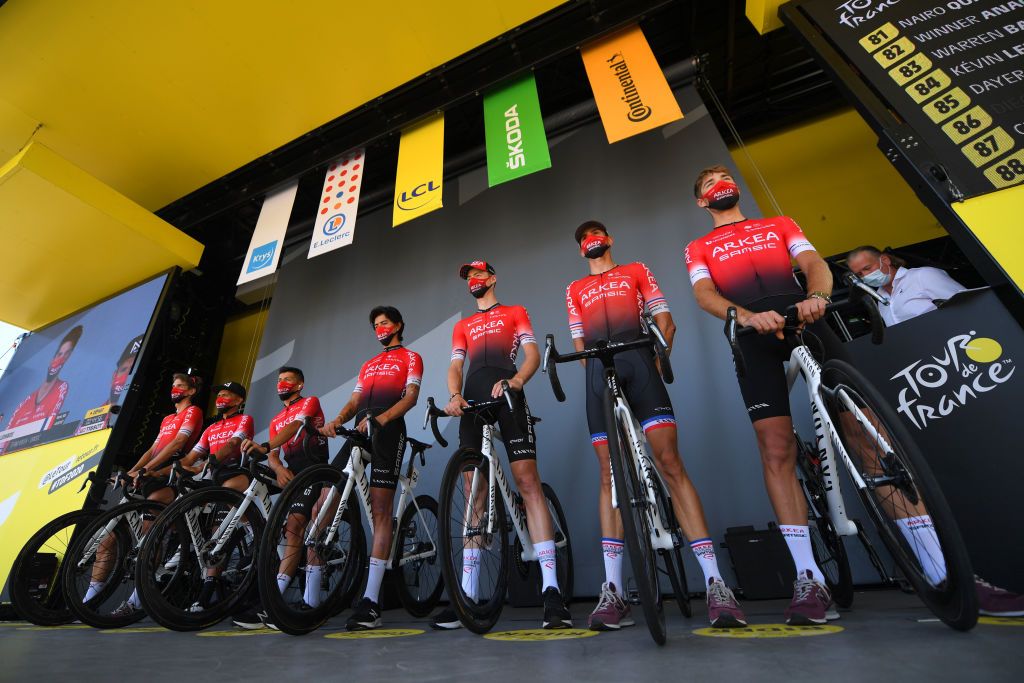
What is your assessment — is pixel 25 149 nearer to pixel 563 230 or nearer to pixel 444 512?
pixel 563 230

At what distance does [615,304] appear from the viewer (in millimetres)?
2336

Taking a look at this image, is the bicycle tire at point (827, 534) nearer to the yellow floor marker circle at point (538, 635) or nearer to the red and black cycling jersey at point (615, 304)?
the red and black cycling jersey at point (615, 304)

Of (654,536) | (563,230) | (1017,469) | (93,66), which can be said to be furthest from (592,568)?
(93,66)

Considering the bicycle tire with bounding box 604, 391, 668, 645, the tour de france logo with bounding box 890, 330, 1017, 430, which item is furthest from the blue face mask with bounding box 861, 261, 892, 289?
the bicycle tire with bounding box 604, 391, 668, 645

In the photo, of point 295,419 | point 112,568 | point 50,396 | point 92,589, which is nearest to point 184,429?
point 112,568

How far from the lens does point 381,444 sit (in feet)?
→ 8.86

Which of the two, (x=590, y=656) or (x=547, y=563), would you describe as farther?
(x=547, y=563)

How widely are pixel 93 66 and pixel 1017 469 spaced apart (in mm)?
6674

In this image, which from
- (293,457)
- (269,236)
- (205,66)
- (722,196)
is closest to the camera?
(722,196)

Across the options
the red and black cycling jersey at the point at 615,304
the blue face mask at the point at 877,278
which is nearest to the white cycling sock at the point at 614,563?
the red and black cycling jersey at the point at 615,304

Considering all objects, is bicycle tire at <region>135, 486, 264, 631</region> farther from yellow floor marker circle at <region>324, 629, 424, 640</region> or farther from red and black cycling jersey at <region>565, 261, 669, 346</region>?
red and black cycling jersey at <region>565, 261, 669, 346</region>

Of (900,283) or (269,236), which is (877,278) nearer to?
(900,283)

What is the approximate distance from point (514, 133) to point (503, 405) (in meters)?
2.58

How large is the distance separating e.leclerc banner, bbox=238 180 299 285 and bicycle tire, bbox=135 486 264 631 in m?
2.30
